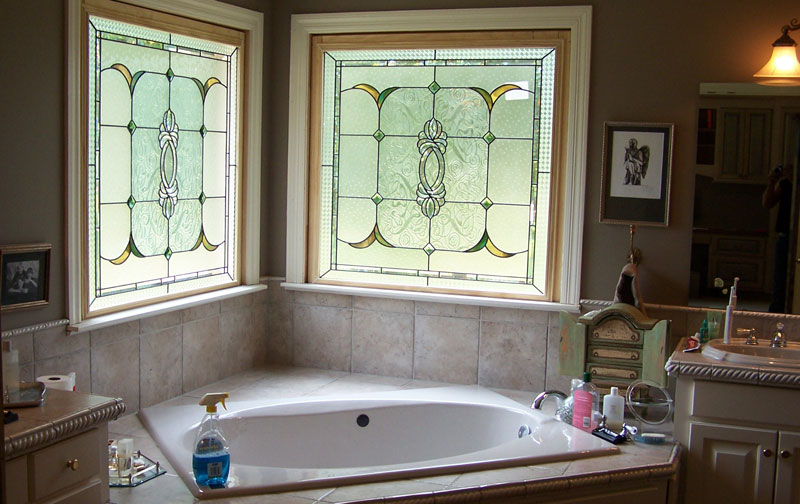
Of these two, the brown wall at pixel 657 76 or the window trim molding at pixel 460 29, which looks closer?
the brown wall at pixel 657 76

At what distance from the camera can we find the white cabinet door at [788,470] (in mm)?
3238

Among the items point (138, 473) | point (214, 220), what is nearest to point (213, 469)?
point (138, 473)

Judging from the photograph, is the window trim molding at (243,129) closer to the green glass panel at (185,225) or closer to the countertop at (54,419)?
the green glass panel at (185,225)

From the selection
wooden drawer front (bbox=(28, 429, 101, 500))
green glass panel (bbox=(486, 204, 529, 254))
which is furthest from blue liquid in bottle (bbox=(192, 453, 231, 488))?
green glass panel (bbox=(486, 204, 529, 254))

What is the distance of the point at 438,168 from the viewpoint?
14.1 ft

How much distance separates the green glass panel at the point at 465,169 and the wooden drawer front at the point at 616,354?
946 millimetres

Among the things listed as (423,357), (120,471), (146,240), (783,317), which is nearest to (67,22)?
(146,240)

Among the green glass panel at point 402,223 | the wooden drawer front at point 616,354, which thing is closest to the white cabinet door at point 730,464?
the wooden drawer front at point 616,354

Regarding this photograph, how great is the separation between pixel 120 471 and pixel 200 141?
1.73 metres

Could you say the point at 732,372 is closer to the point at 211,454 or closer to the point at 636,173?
the point at 636,173

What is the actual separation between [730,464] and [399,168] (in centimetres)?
206

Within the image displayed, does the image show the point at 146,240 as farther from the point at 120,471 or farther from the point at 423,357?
the point at 423,357

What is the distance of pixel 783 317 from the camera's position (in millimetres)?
3760

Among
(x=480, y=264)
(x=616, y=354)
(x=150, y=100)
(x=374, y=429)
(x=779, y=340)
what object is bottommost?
(x=374, y=429)
